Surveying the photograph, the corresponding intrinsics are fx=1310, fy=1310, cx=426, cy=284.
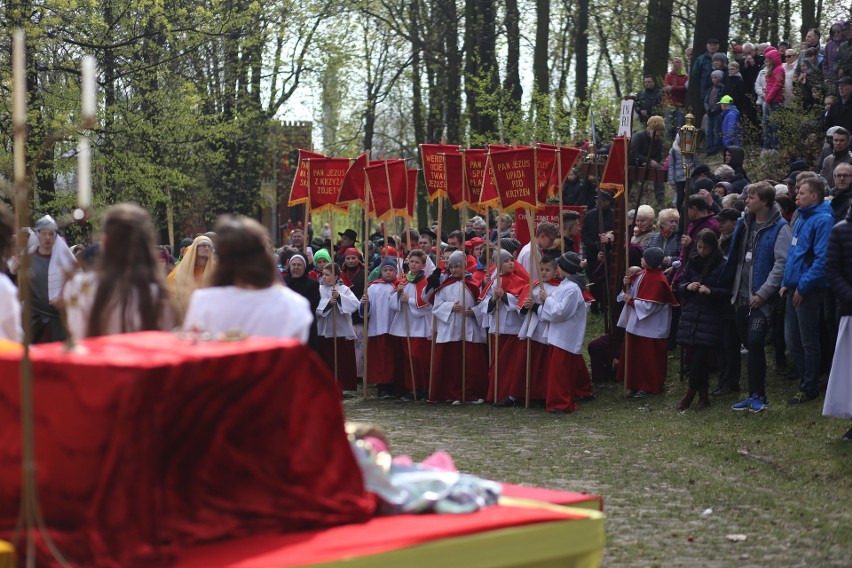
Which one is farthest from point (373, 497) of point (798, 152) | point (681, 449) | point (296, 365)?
point (798, 152)

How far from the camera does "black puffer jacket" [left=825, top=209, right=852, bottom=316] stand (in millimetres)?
11102

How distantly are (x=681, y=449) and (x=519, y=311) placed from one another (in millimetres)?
4357

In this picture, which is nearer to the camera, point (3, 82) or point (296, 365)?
point (296, 365)

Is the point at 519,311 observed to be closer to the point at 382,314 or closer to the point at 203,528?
the point at 382,314

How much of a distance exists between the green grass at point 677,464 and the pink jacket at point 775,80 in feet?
26.1

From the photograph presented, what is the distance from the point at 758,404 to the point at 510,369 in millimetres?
3770

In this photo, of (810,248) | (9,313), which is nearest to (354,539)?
(9,313)

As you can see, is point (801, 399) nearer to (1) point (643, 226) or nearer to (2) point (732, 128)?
(1) point (643, 226)

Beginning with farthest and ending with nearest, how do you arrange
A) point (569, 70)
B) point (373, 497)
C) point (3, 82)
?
point (569, 70) < point (3, 82) < point (373, 497)

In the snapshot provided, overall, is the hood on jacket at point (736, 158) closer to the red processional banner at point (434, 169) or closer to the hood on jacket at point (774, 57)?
the hood on jacket at point (774, 57)

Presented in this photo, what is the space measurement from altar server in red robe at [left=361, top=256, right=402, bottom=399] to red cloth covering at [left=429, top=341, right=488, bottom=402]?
0.93 metres

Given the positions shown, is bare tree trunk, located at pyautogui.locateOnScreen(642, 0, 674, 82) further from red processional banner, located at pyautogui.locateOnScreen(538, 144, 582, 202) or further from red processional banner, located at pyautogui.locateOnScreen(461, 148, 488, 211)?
red processional banner, located at pyautogui.locateOnScreen(538, 144, 582, 202)

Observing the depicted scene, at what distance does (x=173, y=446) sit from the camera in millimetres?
5699

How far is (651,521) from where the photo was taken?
887cm
